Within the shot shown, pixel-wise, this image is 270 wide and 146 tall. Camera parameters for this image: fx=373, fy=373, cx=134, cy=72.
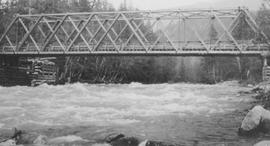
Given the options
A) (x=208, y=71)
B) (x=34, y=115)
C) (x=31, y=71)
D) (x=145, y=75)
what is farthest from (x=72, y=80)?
(x=34, y=115)

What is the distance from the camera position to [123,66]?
5750cm

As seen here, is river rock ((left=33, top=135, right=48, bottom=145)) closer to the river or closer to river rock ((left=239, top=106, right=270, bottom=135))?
the river

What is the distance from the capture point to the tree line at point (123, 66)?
48.8 meters

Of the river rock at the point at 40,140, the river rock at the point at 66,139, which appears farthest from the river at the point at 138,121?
the river rock at the point at 40,140

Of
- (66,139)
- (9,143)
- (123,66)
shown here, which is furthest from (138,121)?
(123,66)

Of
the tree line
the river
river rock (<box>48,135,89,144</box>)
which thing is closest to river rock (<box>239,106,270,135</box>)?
the river

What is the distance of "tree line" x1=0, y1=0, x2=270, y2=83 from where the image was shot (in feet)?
160

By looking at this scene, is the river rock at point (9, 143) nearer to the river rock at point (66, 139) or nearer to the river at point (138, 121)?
the river rock at point (66, 139)

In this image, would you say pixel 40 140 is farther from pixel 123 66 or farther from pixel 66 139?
pixel 123 66

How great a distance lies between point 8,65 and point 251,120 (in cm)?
3393

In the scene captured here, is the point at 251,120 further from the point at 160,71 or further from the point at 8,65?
the point at 160,71

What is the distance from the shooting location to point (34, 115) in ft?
48.1

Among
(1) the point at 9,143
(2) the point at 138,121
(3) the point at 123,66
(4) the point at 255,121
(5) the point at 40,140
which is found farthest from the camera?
(3) the point at 123,66

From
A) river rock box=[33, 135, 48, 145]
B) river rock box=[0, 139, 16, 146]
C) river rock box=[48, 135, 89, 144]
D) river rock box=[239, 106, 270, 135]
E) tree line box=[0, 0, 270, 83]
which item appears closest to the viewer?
river rock box=[0, 139, 16, 146]
